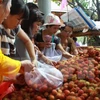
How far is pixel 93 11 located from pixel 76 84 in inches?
175

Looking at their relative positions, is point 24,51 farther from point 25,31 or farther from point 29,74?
point 29,74

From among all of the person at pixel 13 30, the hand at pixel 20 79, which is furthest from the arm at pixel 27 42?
the hand at pixel 20 79

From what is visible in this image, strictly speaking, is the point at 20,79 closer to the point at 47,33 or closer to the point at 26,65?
the point at 26,65

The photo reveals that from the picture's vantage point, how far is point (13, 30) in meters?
1.92

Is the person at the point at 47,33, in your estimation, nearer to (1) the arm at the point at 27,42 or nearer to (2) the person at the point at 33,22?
(2) the person at the point at 33,22

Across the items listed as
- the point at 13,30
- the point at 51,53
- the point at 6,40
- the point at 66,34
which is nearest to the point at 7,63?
the point at 6,40

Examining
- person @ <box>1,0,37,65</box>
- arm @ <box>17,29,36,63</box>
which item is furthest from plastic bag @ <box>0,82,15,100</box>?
arm @ <box>17,29,36,63</box>

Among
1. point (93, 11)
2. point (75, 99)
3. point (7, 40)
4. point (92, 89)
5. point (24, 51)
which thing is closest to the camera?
point (75, 99)

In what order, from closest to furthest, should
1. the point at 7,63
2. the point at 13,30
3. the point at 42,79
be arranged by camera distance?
the point at 7,63
the point at 42,79
the point at 13,30

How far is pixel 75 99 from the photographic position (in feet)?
4.55


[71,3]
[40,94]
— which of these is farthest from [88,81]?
[71,3]

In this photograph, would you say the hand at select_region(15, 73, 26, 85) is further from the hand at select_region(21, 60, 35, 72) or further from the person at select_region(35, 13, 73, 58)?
the person at select_region(35, 13, 73, 58)

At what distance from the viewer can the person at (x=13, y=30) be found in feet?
5.20

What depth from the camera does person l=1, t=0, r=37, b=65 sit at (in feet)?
5.20
